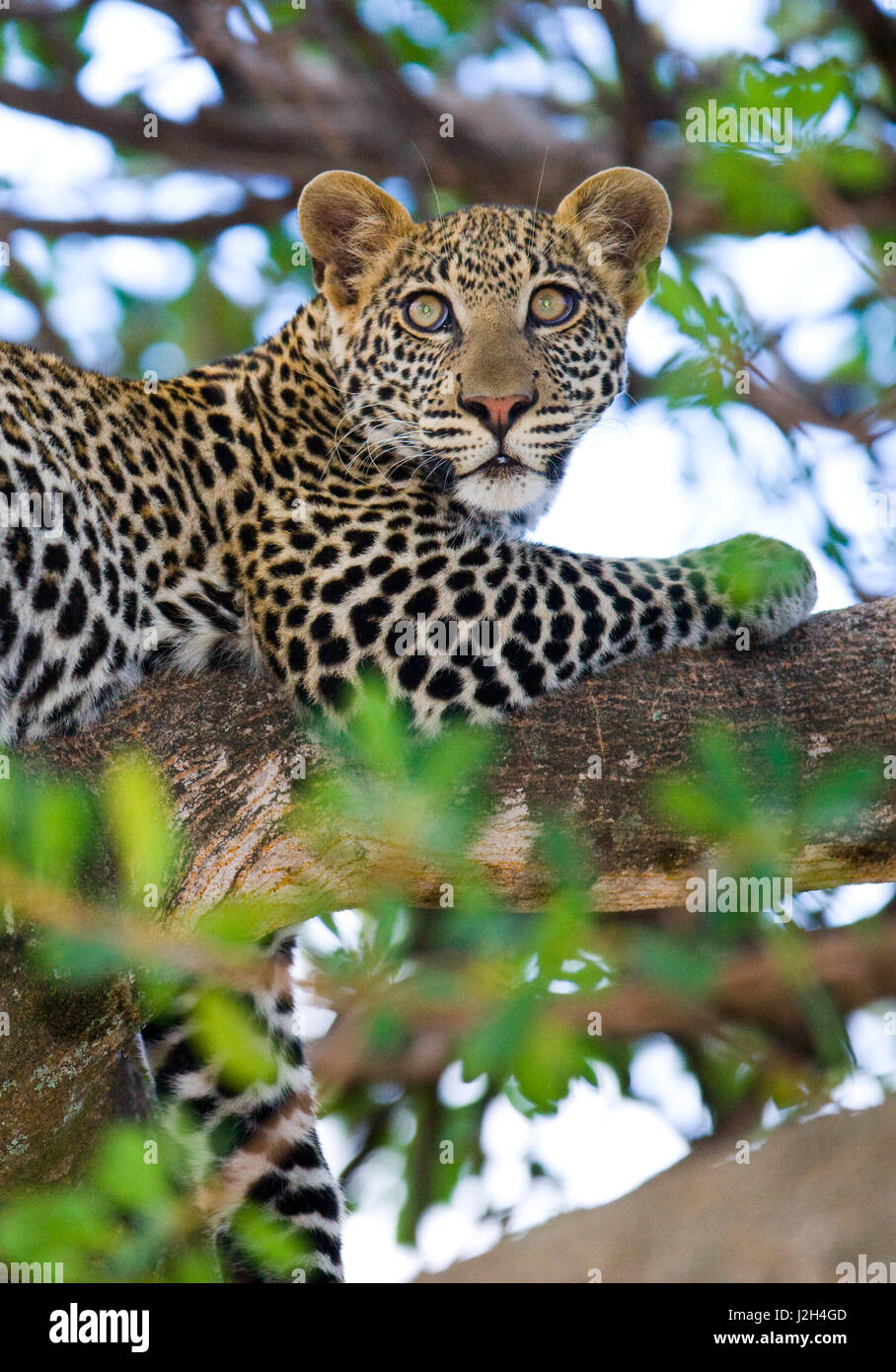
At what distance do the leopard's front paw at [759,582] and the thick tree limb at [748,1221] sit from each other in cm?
158

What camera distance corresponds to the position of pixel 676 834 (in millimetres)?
4520

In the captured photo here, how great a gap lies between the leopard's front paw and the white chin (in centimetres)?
64

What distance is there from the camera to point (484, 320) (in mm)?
6012

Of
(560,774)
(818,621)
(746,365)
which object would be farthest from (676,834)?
(746,365)

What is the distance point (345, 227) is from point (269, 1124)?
3.59 m

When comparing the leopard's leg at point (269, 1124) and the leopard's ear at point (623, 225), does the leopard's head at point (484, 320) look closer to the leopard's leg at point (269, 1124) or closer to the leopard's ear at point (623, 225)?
the leopard's ear at point (623, 225)

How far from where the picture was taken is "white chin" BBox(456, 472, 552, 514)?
5785 mm

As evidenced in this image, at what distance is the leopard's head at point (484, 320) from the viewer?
5.80 meters

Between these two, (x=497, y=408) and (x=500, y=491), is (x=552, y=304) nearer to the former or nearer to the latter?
(x=497, y=408)

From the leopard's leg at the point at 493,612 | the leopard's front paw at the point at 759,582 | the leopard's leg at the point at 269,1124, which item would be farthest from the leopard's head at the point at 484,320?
the leopard's leg at the point at 269,1124

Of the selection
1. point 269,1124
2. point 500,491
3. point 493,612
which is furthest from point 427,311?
point 269,1124

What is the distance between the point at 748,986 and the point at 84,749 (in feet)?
9.50
